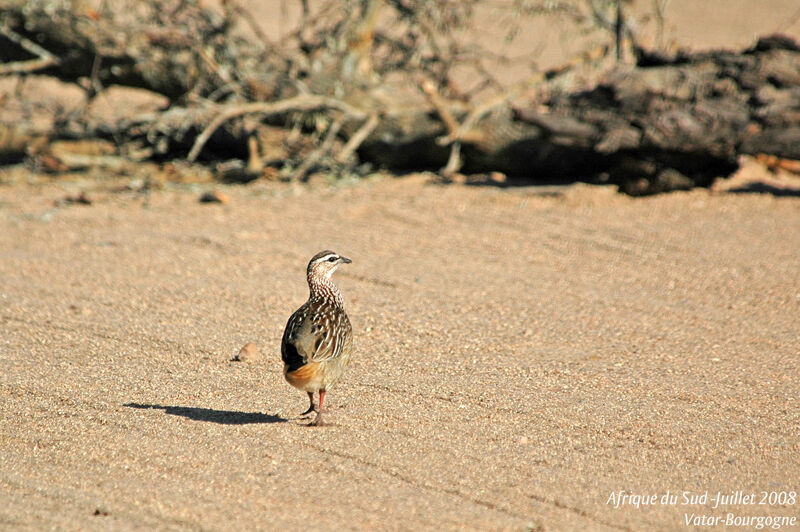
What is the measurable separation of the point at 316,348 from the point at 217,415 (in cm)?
83

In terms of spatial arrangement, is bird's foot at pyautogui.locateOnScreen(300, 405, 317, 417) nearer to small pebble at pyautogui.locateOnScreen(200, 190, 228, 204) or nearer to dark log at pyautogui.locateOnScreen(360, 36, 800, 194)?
dark log at pyautogui.locateOnScreen(360, 36, 800, 194)

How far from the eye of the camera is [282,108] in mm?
11539

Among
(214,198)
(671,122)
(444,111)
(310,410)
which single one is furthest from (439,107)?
(310,410)

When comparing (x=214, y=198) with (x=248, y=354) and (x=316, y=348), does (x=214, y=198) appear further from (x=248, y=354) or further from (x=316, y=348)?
(x=316, y=348)

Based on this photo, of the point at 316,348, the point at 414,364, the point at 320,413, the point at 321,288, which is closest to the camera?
the point at 316,348

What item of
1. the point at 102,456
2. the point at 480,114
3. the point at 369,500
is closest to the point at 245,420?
the point at 102,456

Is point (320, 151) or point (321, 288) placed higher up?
point (321, 288)

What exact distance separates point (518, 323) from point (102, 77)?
8324 millimetres

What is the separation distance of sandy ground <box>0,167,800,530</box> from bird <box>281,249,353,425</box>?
297 mm

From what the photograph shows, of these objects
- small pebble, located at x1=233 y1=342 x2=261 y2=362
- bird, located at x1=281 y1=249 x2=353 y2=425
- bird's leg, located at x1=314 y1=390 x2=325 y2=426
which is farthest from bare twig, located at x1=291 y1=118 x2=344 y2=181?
A: bird's leg, located at x1=314 y1=390 x2=325 y2=426

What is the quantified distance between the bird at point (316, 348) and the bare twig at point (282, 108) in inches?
250

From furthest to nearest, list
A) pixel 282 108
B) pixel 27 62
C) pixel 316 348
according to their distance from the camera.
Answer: pixel 27 62 → pixel 282 108 → pixel 316 348

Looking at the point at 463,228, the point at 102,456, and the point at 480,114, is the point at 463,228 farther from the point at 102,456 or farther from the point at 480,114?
the point at 102,456

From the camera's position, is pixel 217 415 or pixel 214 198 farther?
pixel 214 198
